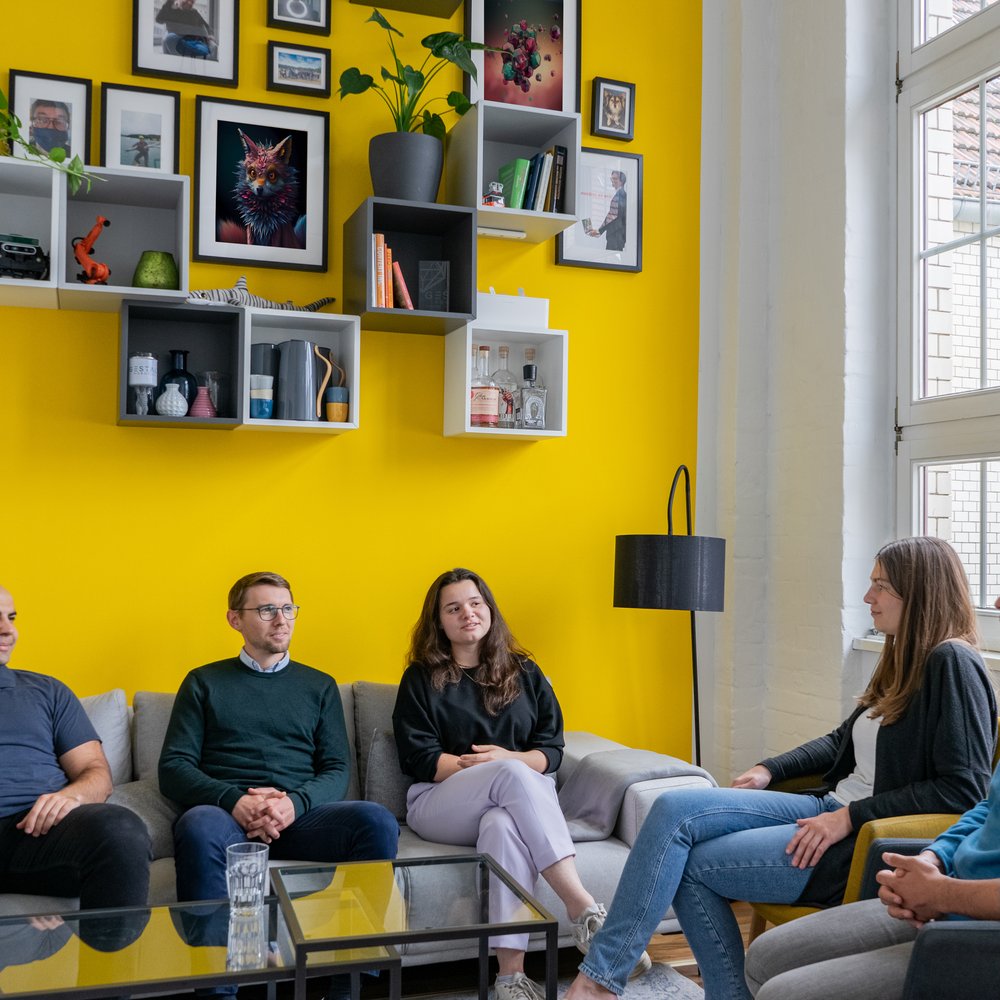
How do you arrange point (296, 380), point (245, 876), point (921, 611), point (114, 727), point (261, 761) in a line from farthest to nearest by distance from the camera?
point (296, 380), point (114, 727), point (261, 761), point (921, 611), point (245, 876)

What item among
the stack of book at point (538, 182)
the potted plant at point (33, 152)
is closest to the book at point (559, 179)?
the stack of book at point (538, 182)

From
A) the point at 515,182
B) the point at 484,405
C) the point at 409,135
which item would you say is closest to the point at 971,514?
the point at 484,405

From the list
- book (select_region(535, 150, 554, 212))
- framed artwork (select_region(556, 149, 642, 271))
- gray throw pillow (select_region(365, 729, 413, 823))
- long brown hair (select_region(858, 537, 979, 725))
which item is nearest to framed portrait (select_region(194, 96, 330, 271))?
book (select_region(535, 150, 554, 212))

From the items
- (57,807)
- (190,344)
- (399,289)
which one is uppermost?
(399,289)

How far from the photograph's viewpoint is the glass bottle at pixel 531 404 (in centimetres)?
378

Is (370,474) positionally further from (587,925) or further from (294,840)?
(587,925)

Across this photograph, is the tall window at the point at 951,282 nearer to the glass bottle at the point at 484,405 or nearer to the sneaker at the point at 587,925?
the glass bottle at the point at 484,405

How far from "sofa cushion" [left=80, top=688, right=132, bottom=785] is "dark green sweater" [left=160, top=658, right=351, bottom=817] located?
196 mm

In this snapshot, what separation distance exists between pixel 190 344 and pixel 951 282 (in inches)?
95.9

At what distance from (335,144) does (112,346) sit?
999mm

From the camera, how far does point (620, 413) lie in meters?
4.07

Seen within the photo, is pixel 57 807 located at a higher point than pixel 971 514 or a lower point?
lower

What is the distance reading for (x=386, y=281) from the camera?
11.4 ft

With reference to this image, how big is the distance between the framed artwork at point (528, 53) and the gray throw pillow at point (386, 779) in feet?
7.20
